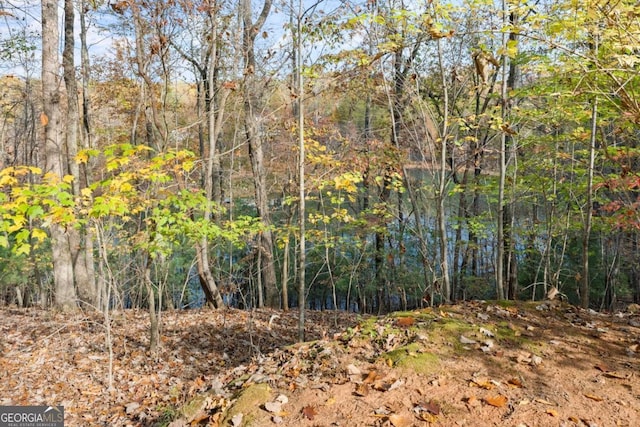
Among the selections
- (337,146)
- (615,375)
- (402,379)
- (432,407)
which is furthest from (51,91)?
(615,375)

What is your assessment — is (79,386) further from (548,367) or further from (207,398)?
(548,367)

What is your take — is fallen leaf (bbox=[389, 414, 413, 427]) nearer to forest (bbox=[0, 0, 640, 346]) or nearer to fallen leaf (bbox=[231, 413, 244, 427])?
fallen leaf (bbox=[231, 413, 244, 427])

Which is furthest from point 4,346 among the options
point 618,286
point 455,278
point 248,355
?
point 618,286

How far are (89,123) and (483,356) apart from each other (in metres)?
12.4

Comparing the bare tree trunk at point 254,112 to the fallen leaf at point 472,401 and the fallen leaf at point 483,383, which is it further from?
the fallen leaf at point 472,401

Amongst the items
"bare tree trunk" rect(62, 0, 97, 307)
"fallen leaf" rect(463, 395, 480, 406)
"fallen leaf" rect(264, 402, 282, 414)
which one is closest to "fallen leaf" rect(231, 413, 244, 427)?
"fallen leaf" rect(264, 402, 282, 414)

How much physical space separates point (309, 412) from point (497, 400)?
1403 millimetres

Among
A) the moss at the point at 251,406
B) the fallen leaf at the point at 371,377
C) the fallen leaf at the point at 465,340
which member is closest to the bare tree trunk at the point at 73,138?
the moss at the point at 251,406

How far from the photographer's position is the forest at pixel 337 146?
14.8 feet

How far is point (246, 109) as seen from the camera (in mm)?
10188

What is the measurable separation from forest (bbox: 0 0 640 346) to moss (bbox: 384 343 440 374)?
258cm

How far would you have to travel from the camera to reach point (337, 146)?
1218 centimetres

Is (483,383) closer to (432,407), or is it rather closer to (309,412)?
(432,407)

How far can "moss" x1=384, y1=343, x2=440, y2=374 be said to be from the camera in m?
3.31
